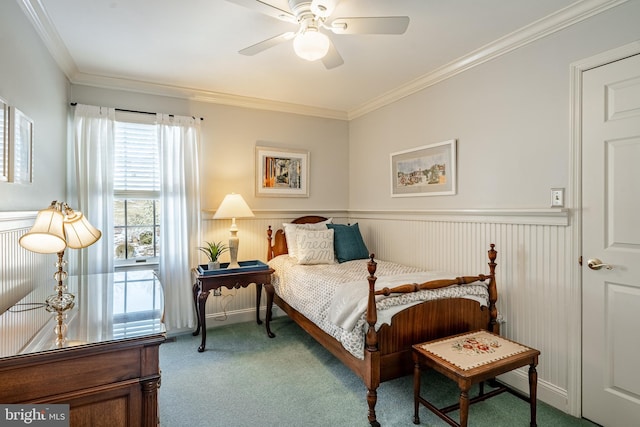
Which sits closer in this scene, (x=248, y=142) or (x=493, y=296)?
(x=493, y=296)

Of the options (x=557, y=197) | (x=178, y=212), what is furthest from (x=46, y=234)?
(x=557, y=197)

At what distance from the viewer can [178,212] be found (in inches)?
127

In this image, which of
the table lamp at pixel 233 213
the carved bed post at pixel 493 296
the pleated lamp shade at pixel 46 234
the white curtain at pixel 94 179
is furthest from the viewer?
the table lamp at pixel 233 213

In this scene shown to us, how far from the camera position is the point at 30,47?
2004mm

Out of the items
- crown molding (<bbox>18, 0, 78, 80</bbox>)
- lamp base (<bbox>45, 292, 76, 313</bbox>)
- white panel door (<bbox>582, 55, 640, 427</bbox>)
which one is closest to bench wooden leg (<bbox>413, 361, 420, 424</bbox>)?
white panel door (<bbox>582, 55, 640, 427</bbox>)

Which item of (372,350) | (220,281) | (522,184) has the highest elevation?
(522,184)

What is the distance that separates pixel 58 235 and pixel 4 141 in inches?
31.3

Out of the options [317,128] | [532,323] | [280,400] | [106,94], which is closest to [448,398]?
[532,323]

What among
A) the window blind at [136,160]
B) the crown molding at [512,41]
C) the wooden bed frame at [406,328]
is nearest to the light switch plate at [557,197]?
the wooden bed frame at [406,328]

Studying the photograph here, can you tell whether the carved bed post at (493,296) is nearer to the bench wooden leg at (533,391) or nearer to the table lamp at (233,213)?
the bench wooden leg at (533,391)

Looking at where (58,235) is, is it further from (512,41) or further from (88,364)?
(512,41)

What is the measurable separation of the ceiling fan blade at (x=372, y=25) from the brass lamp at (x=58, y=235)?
64.4 inches

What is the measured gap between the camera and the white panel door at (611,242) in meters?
1.79

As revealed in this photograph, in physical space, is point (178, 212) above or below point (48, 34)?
below
